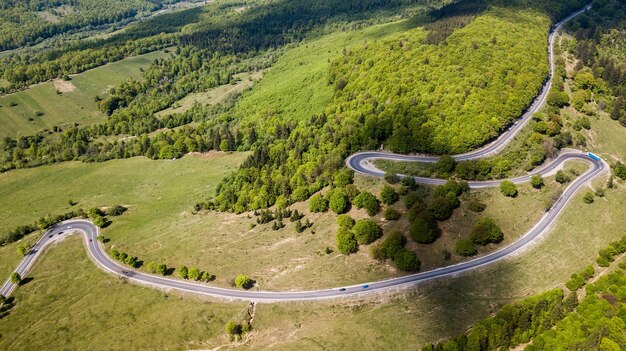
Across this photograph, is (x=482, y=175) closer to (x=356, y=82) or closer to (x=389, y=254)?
(x=389, y=254)

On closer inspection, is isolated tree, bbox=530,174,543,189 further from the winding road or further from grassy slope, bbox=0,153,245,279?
grassy slope, bbox=0,153,245,279

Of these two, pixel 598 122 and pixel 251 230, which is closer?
pixel 251 230

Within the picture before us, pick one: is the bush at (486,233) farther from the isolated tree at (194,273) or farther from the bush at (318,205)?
the isolated tree at (194,273)

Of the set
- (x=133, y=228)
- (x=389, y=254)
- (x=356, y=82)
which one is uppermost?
(x=356, y=82)

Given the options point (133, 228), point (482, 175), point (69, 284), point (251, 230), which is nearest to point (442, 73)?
point (482, 175)

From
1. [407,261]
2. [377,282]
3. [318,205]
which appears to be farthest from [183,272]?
[407,261]

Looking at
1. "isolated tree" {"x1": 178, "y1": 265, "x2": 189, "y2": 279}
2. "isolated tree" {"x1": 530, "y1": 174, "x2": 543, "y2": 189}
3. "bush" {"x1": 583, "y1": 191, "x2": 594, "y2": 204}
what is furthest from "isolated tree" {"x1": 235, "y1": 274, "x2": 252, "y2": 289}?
"bush" {"x1": 583, "y1": 191, "x2": 594, "y2": 204}
